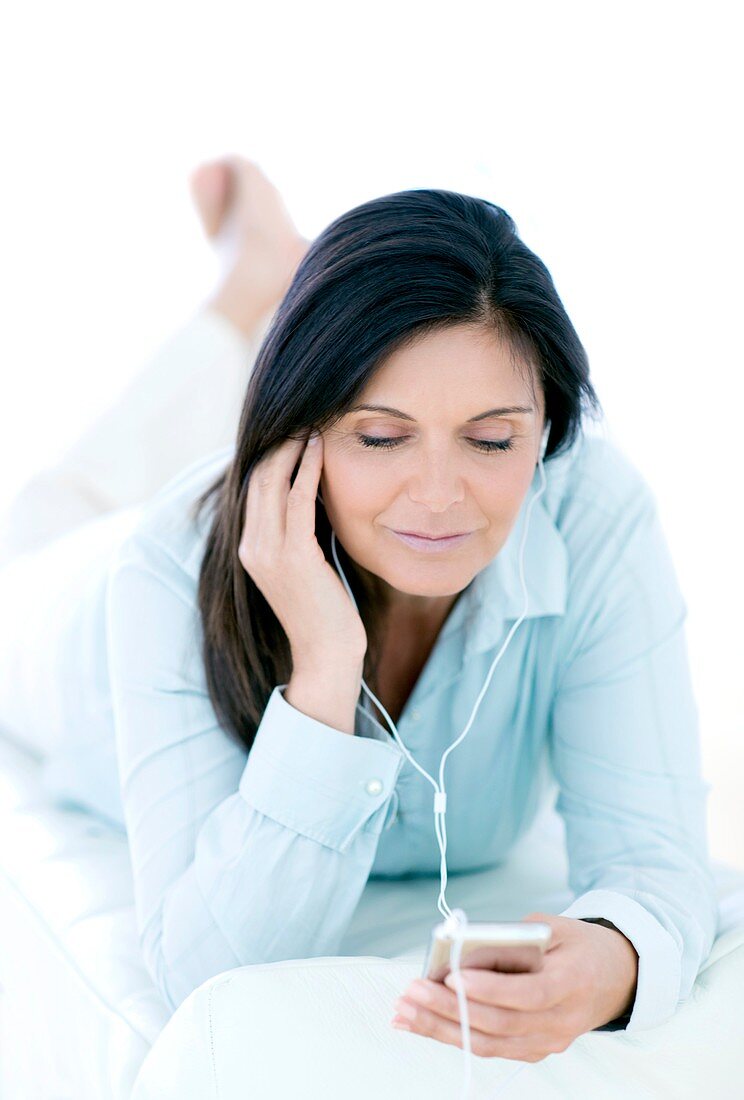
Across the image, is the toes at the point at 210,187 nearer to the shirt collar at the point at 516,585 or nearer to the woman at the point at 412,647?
the woman at the point at 412,647

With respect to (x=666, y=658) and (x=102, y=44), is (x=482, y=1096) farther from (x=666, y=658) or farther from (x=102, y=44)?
(x=102, y=44)

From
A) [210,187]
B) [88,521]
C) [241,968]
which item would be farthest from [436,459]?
[210,187]

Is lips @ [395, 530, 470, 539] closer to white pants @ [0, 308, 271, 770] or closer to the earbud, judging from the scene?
the earbud

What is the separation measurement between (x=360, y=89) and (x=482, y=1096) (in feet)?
9.75

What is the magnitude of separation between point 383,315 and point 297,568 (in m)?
0.32

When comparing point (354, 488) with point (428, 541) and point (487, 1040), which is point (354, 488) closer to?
point (428, 541)

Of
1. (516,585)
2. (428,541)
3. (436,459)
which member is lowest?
(516,585)

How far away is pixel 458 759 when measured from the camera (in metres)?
1.54

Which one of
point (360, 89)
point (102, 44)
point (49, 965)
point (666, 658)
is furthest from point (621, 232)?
point (49, 965)

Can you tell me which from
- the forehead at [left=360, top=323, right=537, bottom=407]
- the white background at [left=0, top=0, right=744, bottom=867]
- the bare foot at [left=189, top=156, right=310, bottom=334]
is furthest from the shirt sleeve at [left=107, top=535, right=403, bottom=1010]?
the bare foot at [left=189, top=156, right=310, bottom=334]

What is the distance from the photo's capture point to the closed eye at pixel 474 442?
48.6 inches

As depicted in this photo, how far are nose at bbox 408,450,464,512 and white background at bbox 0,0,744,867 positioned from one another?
1388 millimetres

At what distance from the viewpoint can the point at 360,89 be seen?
3.45m

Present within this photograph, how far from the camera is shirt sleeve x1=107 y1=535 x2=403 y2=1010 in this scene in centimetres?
130
